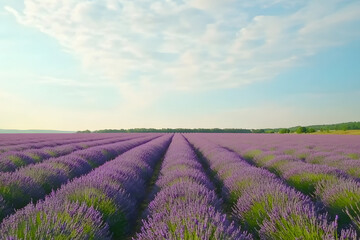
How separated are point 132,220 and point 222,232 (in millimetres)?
2371

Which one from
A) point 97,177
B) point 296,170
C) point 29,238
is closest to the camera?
point 29,238

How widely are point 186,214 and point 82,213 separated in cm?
102

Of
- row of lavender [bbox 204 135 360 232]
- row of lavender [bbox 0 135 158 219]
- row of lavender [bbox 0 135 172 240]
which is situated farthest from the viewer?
row of lavender [bbox 0 135 158 219]

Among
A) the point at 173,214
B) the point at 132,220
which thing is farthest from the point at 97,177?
the point at 173,214

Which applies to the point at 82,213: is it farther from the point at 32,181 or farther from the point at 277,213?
the point at 32,181

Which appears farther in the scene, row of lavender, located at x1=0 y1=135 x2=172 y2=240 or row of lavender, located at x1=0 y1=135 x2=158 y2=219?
row of lavender, located at x1=0 y1=135 x2=158 y2=219

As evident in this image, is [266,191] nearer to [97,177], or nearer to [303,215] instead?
[303,215]

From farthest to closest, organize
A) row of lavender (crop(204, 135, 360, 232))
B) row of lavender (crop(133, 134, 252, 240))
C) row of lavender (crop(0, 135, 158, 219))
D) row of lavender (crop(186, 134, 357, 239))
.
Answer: row of lavender (crop(0, 135, 158, 219))
row of lavender (crop(204, 135, 360, 232))
row of lavender (crop(186, 134, 357, 239))
row of lavender (crop(133, 134, 252, 240))

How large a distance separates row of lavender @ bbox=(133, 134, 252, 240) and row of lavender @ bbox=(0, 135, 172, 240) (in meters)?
0.37

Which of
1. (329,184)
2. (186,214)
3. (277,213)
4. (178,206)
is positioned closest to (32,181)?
(178,206)

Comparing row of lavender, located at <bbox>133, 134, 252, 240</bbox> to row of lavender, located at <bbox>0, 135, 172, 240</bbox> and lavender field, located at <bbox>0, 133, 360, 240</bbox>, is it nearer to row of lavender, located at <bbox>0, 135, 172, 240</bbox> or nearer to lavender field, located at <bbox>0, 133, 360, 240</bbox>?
lavender field, located at <bbox>0, 133, 360, 240</bbox>

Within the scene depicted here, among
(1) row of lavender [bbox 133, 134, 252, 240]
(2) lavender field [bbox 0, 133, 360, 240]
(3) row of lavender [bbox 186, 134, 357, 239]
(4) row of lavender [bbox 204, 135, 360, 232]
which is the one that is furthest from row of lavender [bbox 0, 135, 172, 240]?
(4) row of lavender [bbox 204, 135, 360, 232]

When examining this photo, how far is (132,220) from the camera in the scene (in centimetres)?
430

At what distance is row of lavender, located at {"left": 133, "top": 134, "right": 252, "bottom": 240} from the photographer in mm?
2182
